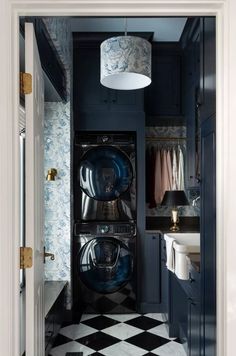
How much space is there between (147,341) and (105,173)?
175 cm

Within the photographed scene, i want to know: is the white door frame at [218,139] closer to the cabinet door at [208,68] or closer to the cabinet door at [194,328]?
the cabinet door at [208,68]

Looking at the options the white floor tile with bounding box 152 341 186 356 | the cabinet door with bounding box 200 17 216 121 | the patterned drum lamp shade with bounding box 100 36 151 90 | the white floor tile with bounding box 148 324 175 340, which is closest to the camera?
the cabinet door with bounding box 200 17 216 121

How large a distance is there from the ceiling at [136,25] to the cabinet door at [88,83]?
26 cm

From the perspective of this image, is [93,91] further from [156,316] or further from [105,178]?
[156,316]

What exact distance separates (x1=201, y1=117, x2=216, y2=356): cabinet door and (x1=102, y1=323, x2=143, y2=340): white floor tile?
145 centimetres

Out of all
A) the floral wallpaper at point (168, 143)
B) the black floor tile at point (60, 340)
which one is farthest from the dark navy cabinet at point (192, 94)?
the black floor tile at point (60, 340)

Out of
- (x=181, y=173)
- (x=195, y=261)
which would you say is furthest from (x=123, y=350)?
(x=181, y=173)

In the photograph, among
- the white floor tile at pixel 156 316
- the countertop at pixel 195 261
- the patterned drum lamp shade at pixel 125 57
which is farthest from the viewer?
the white floor tile at pixel 156 316

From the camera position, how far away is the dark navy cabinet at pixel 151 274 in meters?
4.06

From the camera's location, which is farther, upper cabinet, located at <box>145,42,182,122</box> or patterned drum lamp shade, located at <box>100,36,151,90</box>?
upper cabinet, located at <box>145,42,182,122</box>

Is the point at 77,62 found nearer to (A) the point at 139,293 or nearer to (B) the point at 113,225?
(B) the point at 113,225

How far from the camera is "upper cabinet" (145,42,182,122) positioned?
434cm

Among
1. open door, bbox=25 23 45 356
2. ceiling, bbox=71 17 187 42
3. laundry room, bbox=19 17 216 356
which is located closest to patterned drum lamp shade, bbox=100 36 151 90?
laundry room, bbox=19 17 216 356

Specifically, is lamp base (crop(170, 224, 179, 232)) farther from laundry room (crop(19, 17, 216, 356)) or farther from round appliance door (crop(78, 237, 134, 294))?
round appliance door (crop(78, 237, 134, 294))
